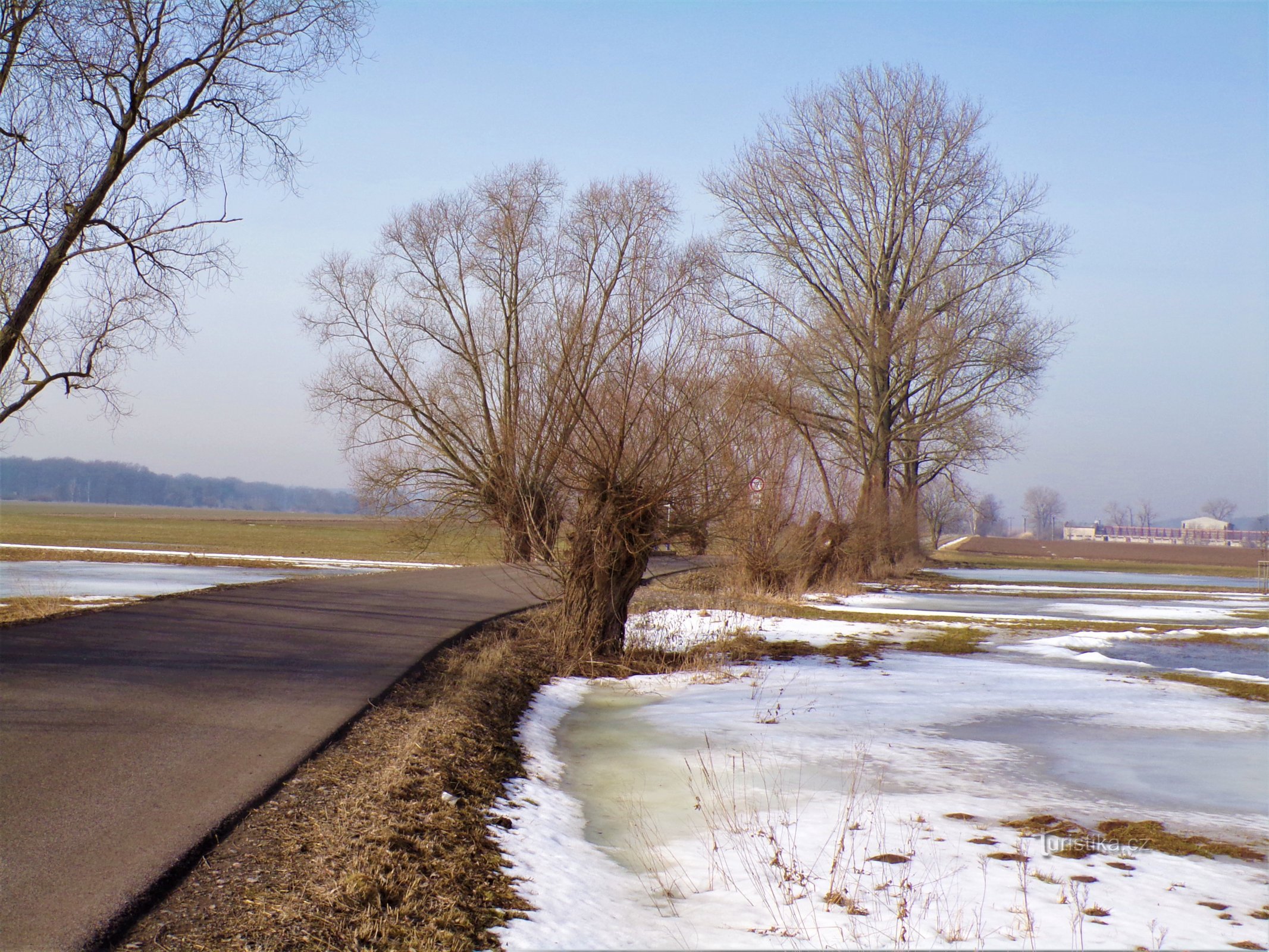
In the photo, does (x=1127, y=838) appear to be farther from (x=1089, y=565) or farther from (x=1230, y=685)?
(x=1089, y=565)

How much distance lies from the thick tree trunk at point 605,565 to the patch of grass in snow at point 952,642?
5.60 m

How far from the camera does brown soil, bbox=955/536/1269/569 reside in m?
69.5

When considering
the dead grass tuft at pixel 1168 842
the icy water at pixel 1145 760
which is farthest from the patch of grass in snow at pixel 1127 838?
the icy water at pixel 1145 760

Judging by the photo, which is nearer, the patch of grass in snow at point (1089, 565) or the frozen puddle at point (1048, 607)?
the frozen puddle at point (1048, 607)

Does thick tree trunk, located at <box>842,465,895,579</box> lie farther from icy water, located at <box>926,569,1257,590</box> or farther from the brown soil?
the brown soil

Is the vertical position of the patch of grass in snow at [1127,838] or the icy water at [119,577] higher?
the icy water at [119,577]

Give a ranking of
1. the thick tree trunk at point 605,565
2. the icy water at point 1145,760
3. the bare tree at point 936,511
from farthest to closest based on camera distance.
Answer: the bare tree at point 936,511, the thick tree trunk at point 605,565, the icy water at point 1145,760

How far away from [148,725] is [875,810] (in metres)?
5.22

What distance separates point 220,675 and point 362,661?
186 cm

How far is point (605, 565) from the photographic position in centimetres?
1303

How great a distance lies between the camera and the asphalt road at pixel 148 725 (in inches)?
180

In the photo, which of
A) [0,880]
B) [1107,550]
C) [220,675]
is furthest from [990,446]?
[1107,550]

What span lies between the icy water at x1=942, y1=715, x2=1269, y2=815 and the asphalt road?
5.96m

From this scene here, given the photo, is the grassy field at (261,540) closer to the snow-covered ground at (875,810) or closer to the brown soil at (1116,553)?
the snow-covered ground at (875,810)
